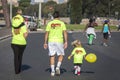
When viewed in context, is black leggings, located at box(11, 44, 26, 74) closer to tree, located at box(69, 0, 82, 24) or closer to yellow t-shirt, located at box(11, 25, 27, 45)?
yellow t-shirt, located at box(11, 25, 27, 45)

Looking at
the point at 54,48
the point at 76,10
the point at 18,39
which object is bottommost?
the point at 76,10

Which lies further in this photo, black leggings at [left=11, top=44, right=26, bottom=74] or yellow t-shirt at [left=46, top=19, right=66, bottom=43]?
black leggings at [left=11, top=44, right=26, bottom=74]

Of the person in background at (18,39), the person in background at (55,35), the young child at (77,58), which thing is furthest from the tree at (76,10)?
the person in background at (55,35)

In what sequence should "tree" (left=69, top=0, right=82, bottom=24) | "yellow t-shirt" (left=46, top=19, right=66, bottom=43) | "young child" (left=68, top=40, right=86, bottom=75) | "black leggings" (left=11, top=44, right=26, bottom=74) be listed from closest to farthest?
"yellow t-shirt" (left=46, top=19, right=66, bottom=43), "young child" (left=68, top=40, right=86, bottom=75), "black leggings" (left=11, top=44, right=26, bottom=74), "tree" (left=69, top=0, right=82, bottom=24)

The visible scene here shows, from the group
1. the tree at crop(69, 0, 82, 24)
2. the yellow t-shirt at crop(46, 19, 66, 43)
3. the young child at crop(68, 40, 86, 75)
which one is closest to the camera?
the yellow t-shirt at crop(46, 19, 66, 43)

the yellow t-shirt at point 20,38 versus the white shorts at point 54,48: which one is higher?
the yellow t-shirt at point 20,38

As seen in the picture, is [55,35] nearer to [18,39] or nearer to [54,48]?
[54,48]

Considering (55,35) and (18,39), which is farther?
(18,39)

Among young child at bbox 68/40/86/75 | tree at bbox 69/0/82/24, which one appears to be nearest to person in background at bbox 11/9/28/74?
young child at bbox 68/40/86/75

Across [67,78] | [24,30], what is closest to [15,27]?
[24,30]

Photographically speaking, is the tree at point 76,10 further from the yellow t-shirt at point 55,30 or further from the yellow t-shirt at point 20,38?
the yellow t-shirt at point 55,30

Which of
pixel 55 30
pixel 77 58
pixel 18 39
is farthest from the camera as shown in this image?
pixel 18 39

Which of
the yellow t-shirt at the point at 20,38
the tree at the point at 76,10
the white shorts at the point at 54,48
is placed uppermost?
the yellow t-shirt at the point at 20,38

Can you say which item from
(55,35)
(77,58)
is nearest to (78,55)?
(77,58)
